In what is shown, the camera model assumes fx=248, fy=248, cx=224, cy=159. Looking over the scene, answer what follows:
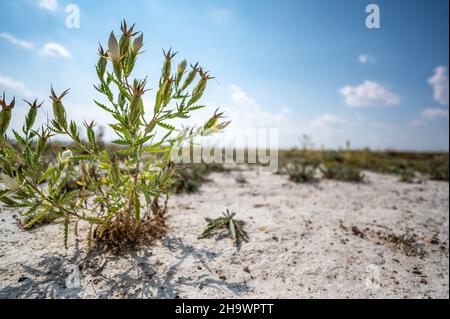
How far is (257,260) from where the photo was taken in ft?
6.17

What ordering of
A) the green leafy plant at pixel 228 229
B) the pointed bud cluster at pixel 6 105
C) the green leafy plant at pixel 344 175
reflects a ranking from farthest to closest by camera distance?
the green leafy plant at pixel 344 175
the green leafy plant at pixel 228 229
the pointed bud cluster at pixel 6 105

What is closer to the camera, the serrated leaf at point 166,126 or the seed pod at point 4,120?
the seed pod at point 4,120

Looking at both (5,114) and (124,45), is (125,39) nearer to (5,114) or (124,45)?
(124,45)

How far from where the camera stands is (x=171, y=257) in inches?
69.8

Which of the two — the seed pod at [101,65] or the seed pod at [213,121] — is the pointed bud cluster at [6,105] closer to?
the seed pod at [101,65]

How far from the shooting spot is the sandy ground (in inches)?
56.6

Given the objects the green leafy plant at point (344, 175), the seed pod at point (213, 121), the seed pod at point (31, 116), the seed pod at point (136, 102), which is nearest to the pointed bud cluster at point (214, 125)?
the seed pod at point (213, 121)

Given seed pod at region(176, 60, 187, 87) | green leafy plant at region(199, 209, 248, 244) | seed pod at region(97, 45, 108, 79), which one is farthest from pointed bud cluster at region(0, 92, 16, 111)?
green leafy plant at region(199, 209, 248, 244)

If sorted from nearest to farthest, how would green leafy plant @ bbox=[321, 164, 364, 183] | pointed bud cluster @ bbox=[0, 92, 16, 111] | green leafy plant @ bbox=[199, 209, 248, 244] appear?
pointed bud cluster @ bbox=[0, 92, 16, 111]
green leafy plant @ bbox=[199, 209, 248, 244]
green leafy plant @ bbox=[321, 164, 364, 183]

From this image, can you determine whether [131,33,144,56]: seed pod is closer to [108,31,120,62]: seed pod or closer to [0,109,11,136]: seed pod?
[108,31,120,62]: seed pod

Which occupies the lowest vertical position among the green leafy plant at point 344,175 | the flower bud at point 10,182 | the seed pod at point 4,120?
the green leafy plant at point 344,175

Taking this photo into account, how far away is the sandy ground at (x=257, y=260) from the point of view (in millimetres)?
1437
